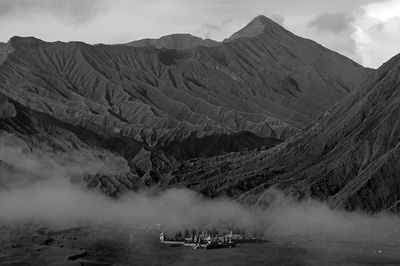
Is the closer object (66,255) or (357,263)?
(357,263)

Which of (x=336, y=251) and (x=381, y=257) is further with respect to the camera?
(x=336, y=251)

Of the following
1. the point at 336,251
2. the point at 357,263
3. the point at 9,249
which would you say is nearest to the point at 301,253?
the point at 336,251

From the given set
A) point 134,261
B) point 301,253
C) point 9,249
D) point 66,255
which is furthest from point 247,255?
point 9,249

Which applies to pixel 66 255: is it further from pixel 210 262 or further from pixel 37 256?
pixel 210 262

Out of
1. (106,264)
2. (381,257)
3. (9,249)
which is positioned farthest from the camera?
(9,249)

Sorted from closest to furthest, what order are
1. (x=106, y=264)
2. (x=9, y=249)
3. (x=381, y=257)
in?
1. (x=106, y=264)
2. (x=381, y=257)
3. (x=9, y=249)

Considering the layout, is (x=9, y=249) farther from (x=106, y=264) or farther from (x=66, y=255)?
(x=106, y=264)

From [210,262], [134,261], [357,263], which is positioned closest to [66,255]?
[134,261]
